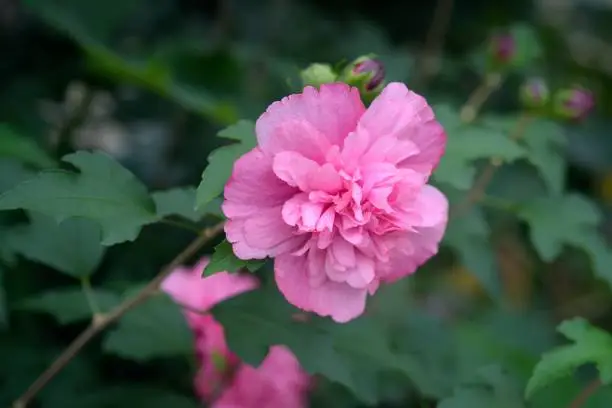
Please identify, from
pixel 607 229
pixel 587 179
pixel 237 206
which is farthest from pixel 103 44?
pixel 607 229

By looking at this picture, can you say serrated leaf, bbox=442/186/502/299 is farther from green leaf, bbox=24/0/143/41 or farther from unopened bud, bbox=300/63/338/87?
green leaf, bbox=24/0/143/41

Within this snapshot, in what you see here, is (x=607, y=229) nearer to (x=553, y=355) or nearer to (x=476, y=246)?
(x=476, y=246)

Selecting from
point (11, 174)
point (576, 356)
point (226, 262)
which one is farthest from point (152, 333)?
point (576, 356)

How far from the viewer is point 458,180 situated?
742 millimetres

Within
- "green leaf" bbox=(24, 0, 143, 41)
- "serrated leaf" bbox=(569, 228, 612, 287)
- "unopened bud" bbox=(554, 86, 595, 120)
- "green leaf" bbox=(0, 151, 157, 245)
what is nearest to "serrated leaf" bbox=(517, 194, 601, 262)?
"serrated leaf" bbox=(569, 228, 612, 287)

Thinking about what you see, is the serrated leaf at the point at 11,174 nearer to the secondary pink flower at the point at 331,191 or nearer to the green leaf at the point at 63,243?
the green leaf at the point at 63,243

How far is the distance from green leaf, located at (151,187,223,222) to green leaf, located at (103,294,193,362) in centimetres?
20

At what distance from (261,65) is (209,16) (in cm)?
26

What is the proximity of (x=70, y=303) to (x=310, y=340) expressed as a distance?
300mm

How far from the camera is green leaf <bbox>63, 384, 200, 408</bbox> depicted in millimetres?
914

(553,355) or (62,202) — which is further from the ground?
(62,202)

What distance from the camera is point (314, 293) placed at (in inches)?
24.6

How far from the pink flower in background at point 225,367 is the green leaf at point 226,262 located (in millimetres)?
266

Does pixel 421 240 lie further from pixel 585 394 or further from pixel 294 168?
pixel 585 394
